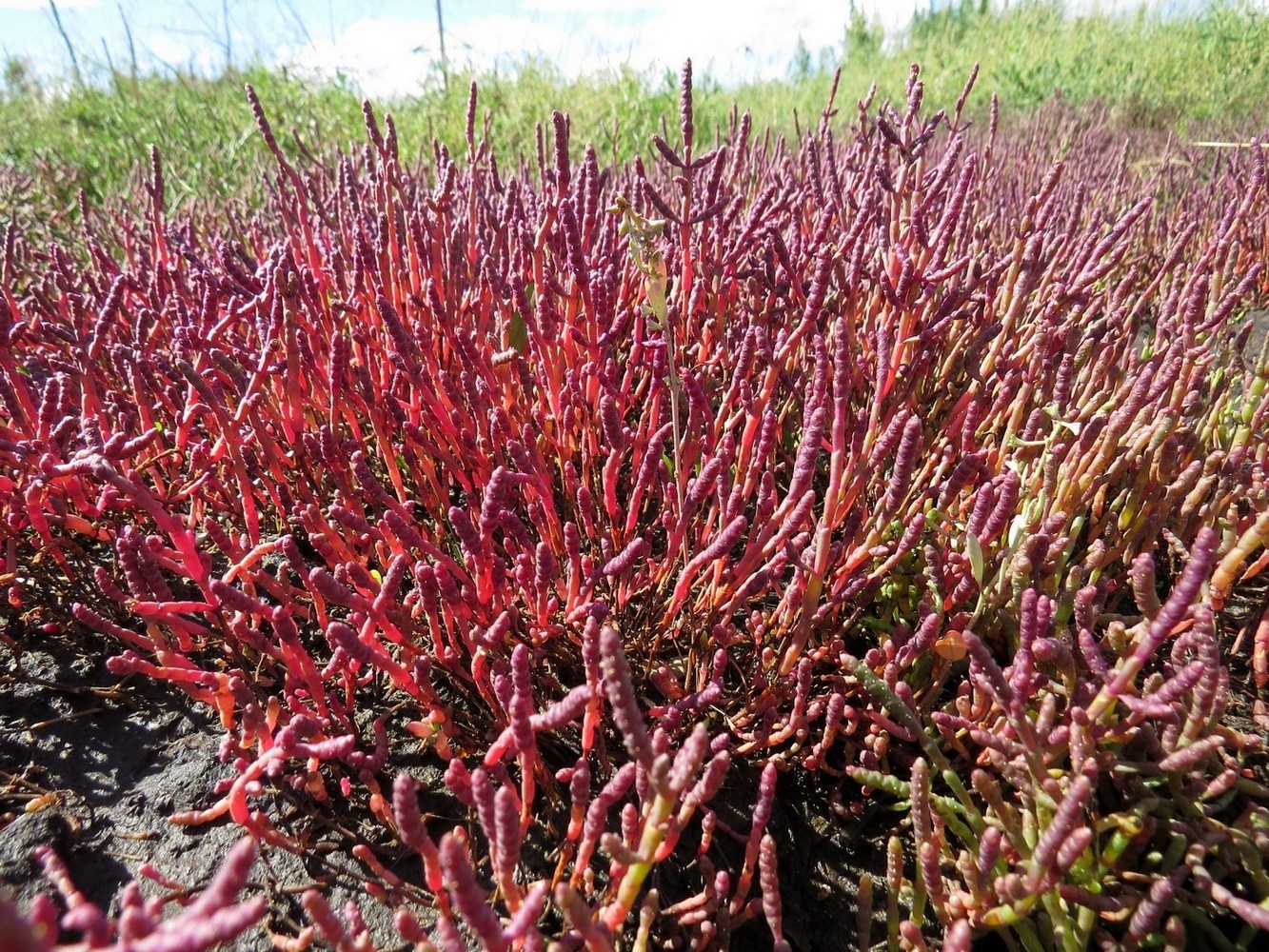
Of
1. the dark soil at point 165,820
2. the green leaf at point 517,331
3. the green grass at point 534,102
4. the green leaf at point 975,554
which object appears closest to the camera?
the green leaf at point 975,554

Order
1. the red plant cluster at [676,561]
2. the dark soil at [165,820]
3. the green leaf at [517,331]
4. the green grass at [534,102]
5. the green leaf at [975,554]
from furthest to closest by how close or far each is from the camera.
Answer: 1. the green grass at [534,102]
2. the green leaf at [517,331]
3. the dark soil at [165,820]
4. the green leaf at [975,554]
5. the red plant cluster at [676,561]

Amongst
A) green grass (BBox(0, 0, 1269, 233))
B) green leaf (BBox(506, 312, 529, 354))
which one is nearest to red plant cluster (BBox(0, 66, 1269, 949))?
green leaf (BBox(506, 312, 529, 354))

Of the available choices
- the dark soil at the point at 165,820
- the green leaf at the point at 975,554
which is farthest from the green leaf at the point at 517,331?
the green leaf at the point at 975,554

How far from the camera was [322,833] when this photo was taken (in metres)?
1.18

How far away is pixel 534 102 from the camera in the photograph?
7246 millimetres

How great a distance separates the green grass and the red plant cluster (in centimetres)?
240

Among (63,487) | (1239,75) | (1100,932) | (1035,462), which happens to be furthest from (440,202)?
(1239,75)

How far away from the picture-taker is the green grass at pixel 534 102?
4941 mm

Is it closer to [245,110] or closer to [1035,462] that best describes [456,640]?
[1035,462]

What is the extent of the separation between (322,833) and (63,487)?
838 mm

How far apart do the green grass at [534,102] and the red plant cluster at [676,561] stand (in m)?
2.40

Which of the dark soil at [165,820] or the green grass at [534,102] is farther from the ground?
the green grass at [534,102]

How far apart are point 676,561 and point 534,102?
7080 millimetres

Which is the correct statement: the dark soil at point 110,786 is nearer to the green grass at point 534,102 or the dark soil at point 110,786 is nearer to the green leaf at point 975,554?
the green leaf at point 975,554
